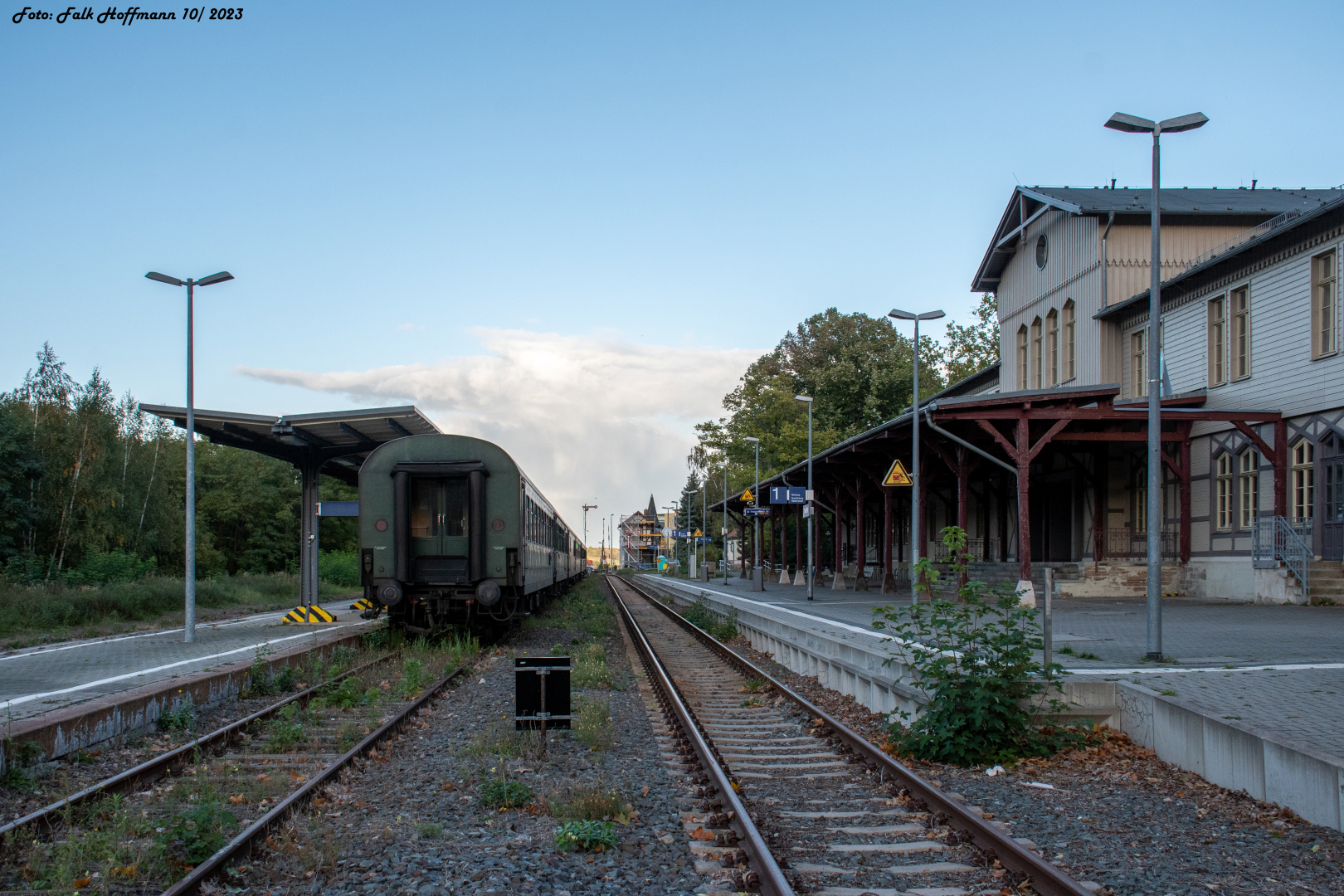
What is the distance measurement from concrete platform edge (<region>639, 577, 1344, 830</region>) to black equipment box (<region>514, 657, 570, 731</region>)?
309 cm

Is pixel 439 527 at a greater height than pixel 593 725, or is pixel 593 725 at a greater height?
pixel 439 527

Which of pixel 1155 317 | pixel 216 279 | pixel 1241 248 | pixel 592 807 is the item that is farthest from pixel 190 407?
pixel 1241 248

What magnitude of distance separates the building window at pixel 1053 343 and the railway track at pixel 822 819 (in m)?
22.2

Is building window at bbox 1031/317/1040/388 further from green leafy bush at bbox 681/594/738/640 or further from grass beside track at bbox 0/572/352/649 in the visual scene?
grass beside track at bbox 0/572/352/649

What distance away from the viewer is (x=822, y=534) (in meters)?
53.6

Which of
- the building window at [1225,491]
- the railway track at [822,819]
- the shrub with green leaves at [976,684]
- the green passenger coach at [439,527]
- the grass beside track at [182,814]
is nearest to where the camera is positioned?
the grass beside track at [182,814]

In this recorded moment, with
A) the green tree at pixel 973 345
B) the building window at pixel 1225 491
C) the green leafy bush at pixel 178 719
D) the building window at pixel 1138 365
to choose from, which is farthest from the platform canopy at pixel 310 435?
the green tree at pixel 973 345

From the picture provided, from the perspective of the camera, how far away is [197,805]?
242 inches

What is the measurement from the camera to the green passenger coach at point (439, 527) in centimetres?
1546

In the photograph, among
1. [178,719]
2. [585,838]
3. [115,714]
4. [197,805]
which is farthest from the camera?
[178,719]

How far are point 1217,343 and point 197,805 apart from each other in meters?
23.4

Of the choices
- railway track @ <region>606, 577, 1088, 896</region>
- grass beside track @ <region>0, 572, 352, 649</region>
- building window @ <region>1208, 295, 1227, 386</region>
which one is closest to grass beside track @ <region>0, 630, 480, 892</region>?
railway track @ <region>606, 577, 1088, 896</region>

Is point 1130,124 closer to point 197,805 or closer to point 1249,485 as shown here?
point 197,805

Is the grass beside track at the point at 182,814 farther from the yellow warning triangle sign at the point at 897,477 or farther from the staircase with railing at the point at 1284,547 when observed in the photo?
the staircase with railing at the point at 1284,547
